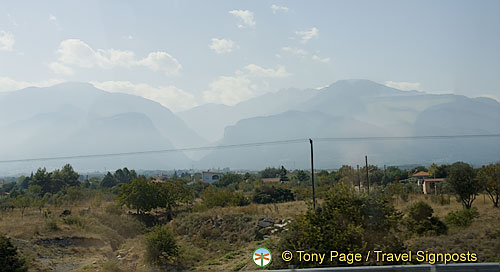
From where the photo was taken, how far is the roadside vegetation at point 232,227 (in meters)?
10.8

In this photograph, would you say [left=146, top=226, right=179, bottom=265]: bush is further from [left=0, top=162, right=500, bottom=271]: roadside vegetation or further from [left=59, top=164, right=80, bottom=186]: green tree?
[left=59, top=164, right=80, bottom=186]: green tree

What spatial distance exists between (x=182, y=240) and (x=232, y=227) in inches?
132

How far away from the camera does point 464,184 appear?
2434cm

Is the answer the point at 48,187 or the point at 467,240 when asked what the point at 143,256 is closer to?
the point at 467,240

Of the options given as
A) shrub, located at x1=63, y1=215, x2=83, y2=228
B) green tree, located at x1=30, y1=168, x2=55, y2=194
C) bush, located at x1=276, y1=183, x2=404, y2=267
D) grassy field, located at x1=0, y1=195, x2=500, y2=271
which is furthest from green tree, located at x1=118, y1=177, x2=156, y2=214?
green tree, located at x1=30, y1=168, x2=55, y2=194

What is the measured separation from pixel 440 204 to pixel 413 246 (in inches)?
710

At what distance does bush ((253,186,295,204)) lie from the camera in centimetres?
3878

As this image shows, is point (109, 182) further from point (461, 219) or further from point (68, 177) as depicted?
point (461, 219)

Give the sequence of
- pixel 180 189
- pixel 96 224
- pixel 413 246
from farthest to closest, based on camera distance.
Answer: pixel 180 189
pixel 96 224
pixel 413 246

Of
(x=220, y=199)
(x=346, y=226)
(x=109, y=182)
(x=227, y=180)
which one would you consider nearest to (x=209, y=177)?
(x=227, y=180)

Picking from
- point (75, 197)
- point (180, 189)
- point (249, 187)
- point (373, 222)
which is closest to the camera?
point (373, 222)

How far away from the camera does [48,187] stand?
55250mm

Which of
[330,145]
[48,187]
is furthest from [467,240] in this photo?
[330,145]

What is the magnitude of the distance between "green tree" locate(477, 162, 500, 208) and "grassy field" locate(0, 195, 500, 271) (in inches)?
45.2
